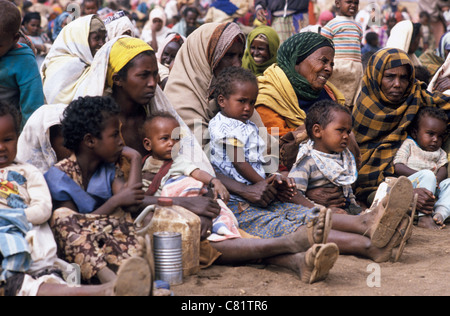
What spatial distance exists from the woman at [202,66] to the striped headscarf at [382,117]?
5.07ft

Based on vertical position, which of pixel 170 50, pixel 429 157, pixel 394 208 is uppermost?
pixel 170 50

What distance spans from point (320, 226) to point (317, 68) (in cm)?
244

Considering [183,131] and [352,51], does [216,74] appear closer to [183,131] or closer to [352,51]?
[183,131]

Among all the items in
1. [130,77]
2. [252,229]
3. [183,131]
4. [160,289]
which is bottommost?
[252,229]

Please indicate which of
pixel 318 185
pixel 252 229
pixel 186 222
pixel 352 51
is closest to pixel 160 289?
pixel 186 222

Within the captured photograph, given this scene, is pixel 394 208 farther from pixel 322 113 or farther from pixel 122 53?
pixel 122 53

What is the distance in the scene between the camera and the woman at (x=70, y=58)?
16.9 feet

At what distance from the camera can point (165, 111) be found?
4.85 metres

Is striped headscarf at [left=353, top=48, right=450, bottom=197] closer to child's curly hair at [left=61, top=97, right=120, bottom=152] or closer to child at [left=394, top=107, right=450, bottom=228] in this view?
child at [left=394, top=107, right=450, bottom=228]

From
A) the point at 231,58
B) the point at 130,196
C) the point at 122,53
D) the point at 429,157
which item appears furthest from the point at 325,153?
the point at 130,196

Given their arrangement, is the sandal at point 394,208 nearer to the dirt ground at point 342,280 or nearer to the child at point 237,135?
the dirt ground at point 342,280

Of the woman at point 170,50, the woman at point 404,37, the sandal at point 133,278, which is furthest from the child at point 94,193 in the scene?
the woman at point 404,37

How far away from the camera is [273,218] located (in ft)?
15.4

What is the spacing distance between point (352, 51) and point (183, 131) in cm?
413
